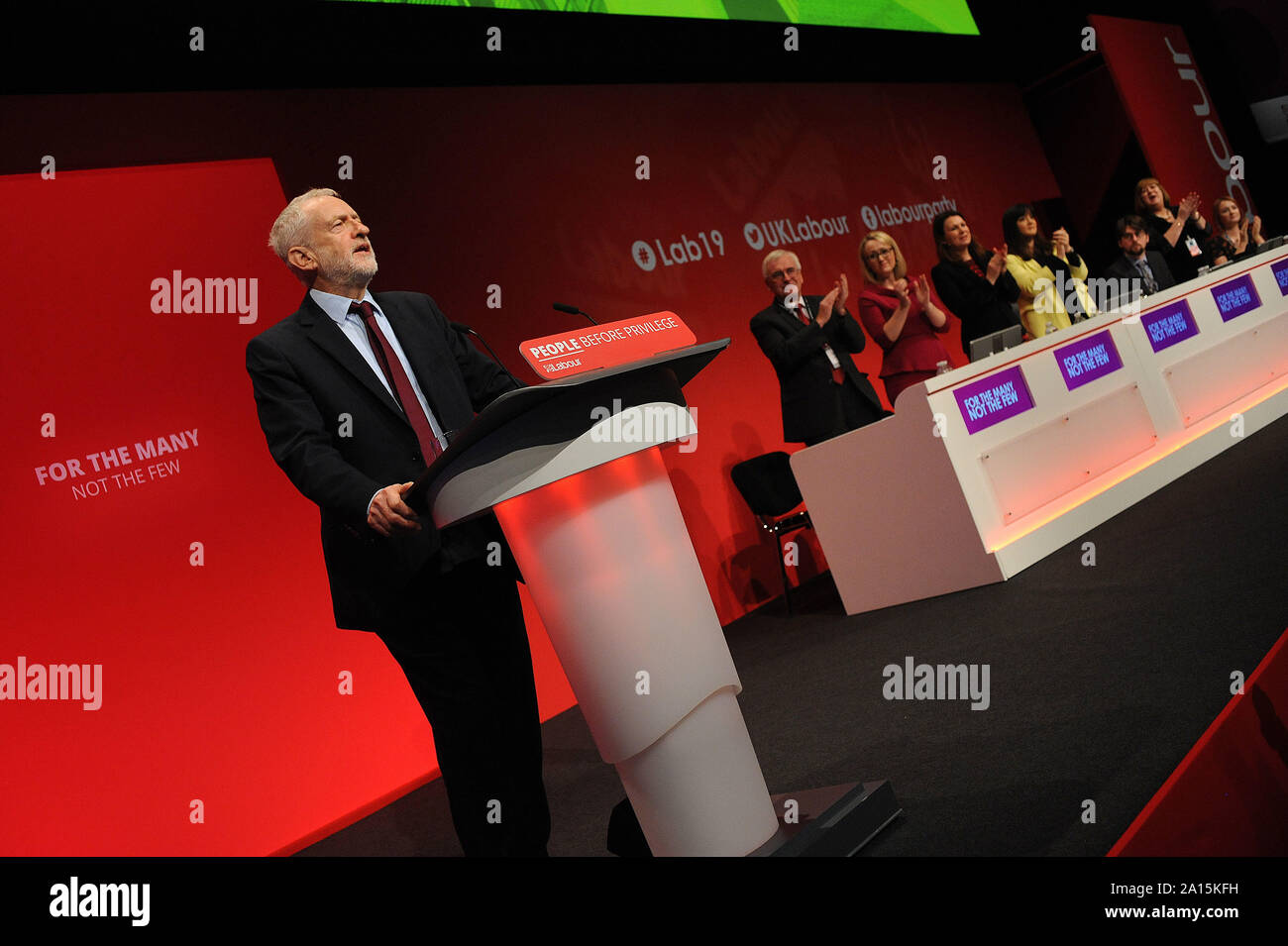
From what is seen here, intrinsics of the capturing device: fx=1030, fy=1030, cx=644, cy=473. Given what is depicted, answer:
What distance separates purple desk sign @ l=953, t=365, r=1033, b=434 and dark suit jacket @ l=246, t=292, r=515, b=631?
272 centimetres

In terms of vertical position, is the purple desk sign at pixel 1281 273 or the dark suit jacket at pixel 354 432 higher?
the purple desk sign at pixel 1281 273

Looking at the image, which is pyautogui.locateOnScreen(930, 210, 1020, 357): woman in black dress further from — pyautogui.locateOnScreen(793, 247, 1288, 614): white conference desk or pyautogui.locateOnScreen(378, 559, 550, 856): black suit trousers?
pyautogui.locateOnScreen(378, 559, 550, 856): black suit trousers

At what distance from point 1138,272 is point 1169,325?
3.48ft

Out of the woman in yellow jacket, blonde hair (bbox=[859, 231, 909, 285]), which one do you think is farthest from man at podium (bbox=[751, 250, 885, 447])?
the woman in yellow jacket

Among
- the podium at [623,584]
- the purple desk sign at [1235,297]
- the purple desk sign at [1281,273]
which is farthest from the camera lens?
the purple desk sign at [1281,273]

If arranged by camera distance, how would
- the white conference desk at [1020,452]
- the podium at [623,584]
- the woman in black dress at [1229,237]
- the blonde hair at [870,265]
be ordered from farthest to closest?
the woman in black dress at [1229,237], the blonde hair at [870,265], the white conference desk at [1020,452], the podium at [623,584]

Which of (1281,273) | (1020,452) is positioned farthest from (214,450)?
(1281,273)

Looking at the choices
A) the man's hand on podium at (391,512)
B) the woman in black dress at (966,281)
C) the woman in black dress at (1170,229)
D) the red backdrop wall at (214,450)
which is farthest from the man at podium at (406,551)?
the woman in black dress at (1170,229)

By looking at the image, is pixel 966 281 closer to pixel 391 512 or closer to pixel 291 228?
pixel 291 228

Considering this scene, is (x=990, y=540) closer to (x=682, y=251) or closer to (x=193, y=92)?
(x=682, y=251)

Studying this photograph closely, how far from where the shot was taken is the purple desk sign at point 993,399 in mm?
4211

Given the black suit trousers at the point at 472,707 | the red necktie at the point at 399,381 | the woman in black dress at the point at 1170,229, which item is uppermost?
the woman in black dress at the point at 1170,229

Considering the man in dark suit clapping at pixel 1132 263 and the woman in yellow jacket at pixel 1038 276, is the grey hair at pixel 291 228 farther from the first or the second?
the man in dark suit clapping at pixel 1132 263
